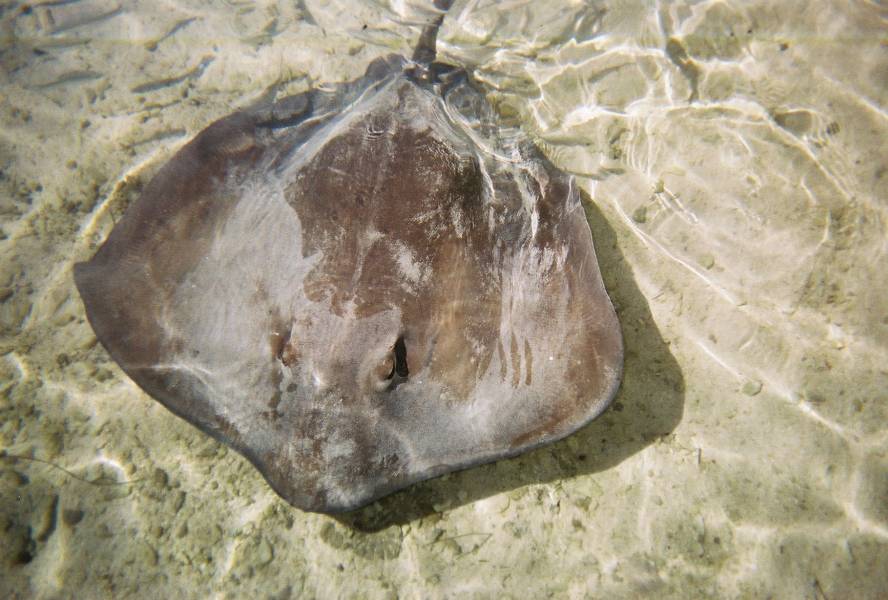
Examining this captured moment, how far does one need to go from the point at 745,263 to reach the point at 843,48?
7.06 feet

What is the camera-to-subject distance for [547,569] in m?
2.98

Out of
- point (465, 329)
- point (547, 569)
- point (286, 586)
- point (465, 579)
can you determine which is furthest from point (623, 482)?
point (286, 586)

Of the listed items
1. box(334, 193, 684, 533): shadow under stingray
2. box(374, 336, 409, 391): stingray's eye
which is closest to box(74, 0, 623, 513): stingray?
box(374, 336, 409, 391): stingray's eye

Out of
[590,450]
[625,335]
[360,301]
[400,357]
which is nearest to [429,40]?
[360,301]

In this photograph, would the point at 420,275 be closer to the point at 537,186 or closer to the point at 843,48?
the point at 537,186

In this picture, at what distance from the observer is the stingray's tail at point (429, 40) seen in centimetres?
414

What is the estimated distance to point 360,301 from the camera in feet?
8.26

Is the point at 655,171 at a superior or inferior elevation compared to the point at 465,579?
superior

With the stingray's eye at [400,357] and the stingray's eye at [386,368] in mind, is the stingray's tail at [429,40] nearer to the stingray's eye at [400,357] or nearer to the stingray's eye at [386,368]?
the stingray's eye at [400,357]

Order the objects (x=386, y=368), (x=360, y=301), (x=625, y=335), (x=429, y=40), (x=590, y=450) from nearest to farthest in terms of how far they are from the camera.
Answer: (x=386, y=368) → (x=360, y=301) → (x=590, y=450) → (x=625, y=335) → (x=429, y=40)

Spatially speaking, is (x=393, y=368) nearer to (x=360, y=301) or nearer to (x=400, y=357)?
(x=400, y=357)

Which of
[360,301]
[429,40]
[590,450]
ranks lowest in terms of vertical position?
[590,450]

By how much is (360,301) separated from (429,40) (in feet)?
10.2

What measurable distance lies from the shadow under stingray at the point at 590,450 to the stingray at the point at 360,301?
2.98 feet
